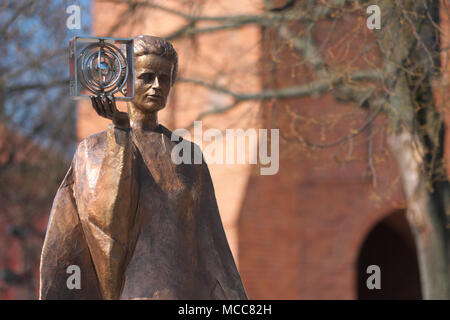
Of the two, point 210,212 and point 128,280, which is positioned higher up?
point 210,212

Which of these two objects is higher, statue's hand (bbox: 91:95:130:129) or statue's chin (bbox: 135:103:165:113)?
statue's chin (bbox: 135:103:165:113)

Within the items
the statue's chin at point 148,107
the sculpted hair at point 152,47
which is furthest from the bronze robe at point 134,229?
the sculpted hair at point 152,47

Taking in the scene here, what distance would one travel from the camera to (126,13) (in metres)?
10.8

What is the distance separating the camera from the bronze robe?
3.99 m

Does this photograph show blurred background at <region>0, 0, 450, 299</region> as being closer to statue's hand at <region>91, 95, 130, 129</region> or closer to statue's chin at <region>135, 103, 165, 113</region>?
statue's chin at <region>135, 103, 165, 113</region>

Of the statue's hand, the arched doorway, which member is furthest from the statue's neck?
the arched doorway

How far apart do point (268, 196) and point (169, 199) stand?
9401mm

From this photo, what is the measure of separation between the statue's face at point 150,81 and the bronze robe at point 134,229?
15 centimetres

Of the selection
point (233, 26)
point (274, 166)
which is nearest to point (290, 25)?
point (233, 26)

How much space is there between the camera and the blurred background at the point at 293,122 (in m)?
8.83

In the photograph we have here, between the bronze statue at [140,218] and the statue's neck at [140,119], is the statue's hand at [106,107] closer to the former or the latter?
the bronze statue at [140,218]

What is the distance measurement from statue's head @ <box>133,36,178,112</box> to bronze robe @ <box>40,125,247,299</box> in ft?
0.51

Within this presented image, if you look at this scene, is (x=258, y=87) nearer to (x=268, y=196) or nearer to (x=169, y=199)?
(x=268, y=196)

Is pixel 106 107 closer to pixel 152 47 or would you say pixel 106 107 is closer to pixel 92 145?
pixel 92 145
